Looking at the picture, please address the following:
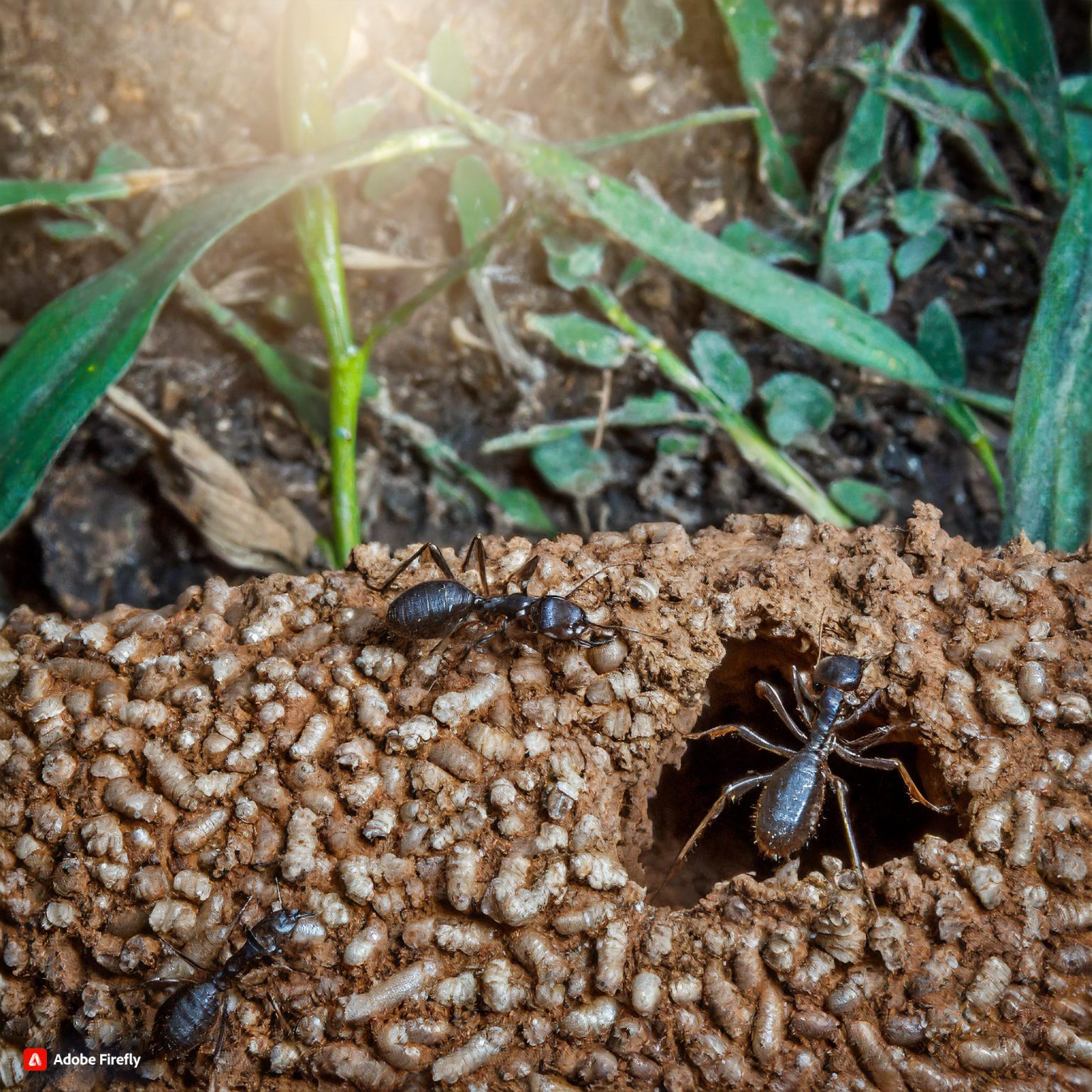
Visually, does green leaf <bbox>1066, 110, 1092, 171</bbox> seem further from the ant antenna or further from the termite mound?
the ant antenna

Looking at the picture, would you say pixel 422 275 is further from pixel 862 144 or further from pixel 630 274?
pixel 862 144

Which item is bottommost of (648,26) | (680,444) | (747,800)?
(747,800)

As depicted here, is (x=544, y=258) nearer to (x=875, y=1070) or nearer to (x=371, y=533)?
(x=371, y=533)

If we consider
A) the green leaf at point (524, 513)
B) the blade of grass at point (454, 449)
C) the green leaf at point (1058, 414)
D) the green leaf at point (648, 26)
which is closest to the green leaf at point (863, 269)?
the green leaf at point (1058, 414)

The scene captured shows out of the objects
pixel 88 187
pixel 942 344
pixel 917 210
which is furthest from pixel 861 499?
pixel 88 187

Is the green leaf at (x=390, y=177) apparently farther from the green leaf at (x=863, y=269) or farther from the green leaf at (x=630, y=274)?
the green leaf at (x=863, y=269)

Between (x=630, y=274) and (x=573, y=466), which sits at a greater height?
(x=630, y=274)
